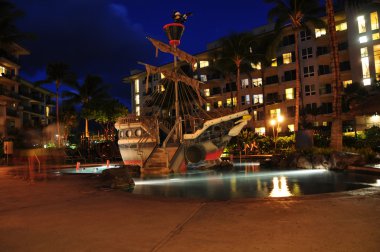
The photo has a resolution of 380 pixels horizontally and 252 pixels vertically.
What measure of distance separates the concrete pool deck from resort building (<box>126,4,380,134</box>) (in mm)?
31694

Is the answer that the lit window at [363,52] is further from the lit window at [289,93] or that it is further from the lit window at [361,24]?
the lit window at [289,93]

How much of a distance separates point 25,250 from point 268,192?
29.1 feet

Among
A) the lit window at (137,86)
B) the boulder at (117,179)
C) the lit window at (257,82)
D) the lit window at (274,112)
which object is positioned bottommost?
the boulder at (117,179)

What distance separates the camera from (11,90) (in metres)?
63.4

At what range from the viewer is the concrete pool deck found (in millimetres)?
5625

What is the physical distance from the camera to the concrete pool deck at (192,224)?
5625mm

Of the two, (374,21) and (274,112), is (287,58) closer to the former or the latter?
(274,112)

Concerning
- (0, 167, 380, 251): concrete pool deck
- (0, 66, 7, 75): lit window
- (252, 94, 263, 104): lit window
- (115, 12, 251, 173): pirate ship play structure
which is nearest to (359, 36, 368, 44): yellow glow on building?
(252, 94, 263, 104): lit window

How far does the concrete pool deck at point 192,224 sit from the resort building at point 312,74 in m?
31.7

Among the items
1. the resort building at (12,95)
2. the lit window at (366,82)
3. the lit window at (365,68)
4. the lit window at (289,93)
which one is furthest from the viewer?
the lit window at (289,93)

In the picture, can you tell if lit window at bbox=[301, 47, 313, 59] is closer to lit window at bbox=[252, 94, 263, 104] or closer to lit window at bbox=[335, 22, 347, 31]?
lit window at bbox=[335, 22, 347, 31]

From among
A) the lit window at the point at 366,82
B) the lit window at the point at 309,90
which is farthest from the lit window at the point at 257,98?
the lit window at the point at 366,82

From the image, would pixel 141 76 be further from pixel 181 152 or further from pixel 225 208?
pixel 225 208

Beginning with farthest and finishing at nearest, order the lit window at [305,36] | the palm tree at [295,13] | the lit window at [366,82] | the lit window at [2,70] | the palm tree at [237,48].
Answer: the lit window at [2,70] → the lit window at [305,36] → the palm tree at [237,48] → the lit window at [366,82] → the palm tree at [295,13]
